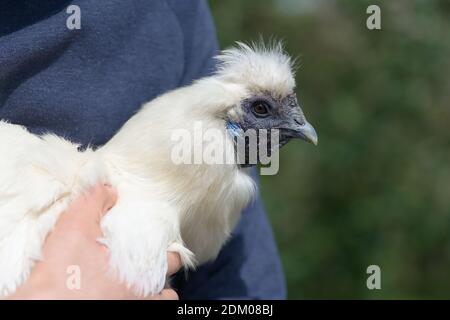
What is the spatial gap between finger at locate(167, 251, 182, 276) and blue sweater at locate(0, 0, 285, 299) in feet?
0.96

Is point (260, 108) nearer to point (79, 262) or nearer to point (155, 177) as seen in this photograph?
point (155, 177)

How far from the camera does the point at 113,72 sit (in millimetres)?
1506

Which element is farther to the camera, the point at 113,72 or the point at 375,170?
the point at 375,170

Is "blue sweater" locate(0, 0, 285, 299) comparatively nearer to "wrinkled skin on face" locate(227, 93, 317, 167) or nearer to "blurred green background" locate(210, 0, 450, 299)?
"wrinkled skin on face" locate(227, 93, 317, 167)

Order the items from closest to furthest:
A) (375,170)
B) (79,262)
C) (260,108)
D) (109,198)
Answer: (79,262) < (109,198) < (260,108) < (375,170)

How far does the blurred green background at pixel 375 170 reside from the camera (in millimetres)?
3084

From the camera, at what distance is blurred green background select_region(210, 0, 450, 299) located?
3084 millimetres

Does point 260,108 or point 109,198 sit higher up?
point 260,108

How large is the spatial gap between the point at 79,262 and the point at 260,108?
1.71 feet

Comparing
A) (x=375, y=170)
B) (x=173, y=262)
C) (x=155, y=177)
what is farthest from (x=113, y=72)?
(x=375, y=170)

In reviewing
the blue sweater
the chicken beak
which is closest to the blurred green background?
the blue sweater

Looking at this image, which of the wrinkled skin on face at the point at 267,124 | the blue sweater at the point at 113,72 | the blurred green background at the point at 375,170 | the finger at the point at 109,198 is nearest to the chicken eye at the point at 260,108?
the wrinkled skin on face at the point at 267,124
